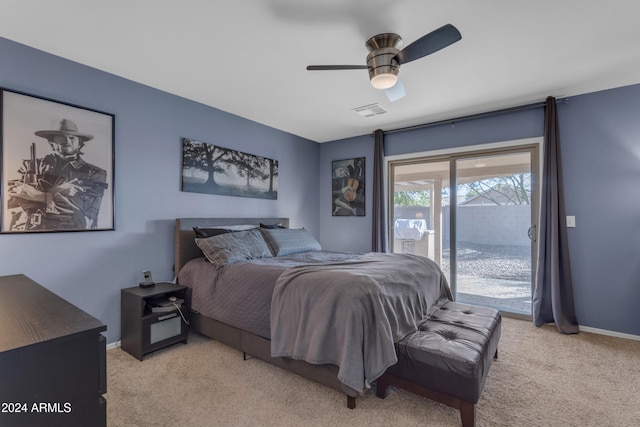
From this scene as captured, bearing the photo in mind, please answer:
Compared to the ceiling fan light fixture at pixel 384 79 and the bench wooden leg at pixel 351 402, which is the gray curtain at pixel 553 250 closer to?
the ceiling fan light fixture at pixel 384 79

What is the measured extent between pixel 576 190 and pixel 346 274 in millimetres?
3069

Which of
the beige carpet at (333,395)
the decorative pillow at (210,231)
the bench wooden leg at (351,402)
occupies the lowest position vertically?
the beige carpet at (333,395)

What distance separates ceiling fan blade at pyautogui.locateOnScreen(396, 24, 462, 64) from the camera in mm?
1748

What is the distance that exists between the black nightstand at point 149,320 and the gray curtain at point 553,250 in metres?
→ 3.83

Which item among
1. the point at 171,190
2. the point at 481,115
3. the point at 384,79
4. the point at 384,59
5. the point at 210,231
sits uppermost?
the point at 481,115

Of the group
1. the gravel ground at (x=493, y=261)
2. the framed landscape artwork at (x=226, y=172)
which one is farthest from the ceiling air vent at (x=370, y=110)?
the gravel ground at (x=493, y=261)

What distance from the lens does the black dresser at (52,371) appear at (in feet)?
2.48

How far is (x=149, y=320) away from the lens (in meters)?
2.52

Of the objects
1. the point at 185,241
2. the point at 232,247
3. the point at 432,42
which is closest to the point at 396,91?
the point at 432,42

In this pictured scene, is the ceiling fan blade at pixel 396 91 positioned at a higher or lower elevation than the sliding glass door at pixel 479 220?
higher

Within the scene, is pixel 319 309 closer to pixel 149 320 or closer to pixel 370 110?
pixel 149 320

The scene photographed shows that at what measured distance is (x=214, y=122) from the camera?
3.66 m

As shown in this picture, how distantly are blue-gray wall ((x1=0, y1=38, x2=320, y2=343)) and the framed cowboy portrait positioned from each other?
82mm

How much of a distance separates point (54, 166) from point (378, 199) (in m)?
3.79
